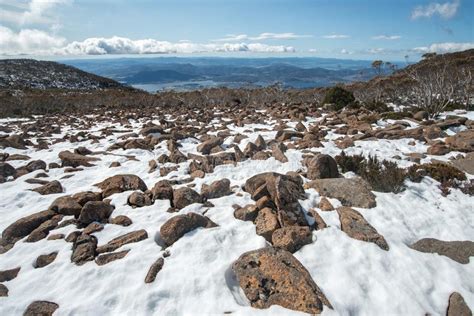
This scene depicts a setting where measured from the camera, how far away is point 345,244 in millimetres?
4941

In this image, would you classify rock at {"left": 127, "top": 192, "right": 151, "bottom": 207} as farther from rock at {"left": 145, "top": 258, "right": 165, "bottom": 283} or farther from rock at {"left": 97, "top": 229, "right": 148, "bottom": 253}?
rock at {"left": 145, "top": 258, "right": 165, "bottom": 283}

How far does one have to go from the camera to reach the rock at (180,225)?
5.14 m

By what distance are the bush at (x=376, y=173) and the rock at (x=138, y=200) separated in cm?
488

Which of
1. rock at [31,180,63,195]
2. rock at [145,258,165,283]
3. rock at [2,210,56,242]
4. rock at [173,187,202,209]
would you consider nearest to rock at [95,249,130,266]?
rock at [145,258,165,283]

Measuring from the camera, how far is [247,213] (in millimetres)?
5711

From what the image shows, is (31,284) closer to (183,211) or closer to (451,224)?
(183,211)

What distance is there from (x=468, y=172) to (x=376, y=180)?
8.96 feet

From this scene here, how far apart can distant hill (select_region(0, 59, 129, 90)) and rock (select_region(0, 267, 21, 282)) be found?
8907 cm

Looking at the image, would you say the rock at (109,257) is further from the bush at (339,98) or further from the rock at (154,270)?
the bush at (339,98)

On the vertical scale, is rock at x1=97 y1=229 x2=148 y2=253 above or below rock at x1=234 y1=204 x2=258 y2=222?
below

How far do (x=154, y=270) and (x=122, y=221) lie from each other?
1745 mm

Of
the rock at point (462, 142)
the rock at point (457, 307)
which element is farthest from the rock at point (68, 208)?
the rock at point (462, 142)

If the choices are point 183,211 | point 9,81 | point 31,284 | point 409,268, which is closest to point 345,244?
point 409,268

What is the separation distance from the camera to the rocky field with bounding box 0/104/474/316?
13.1ft
